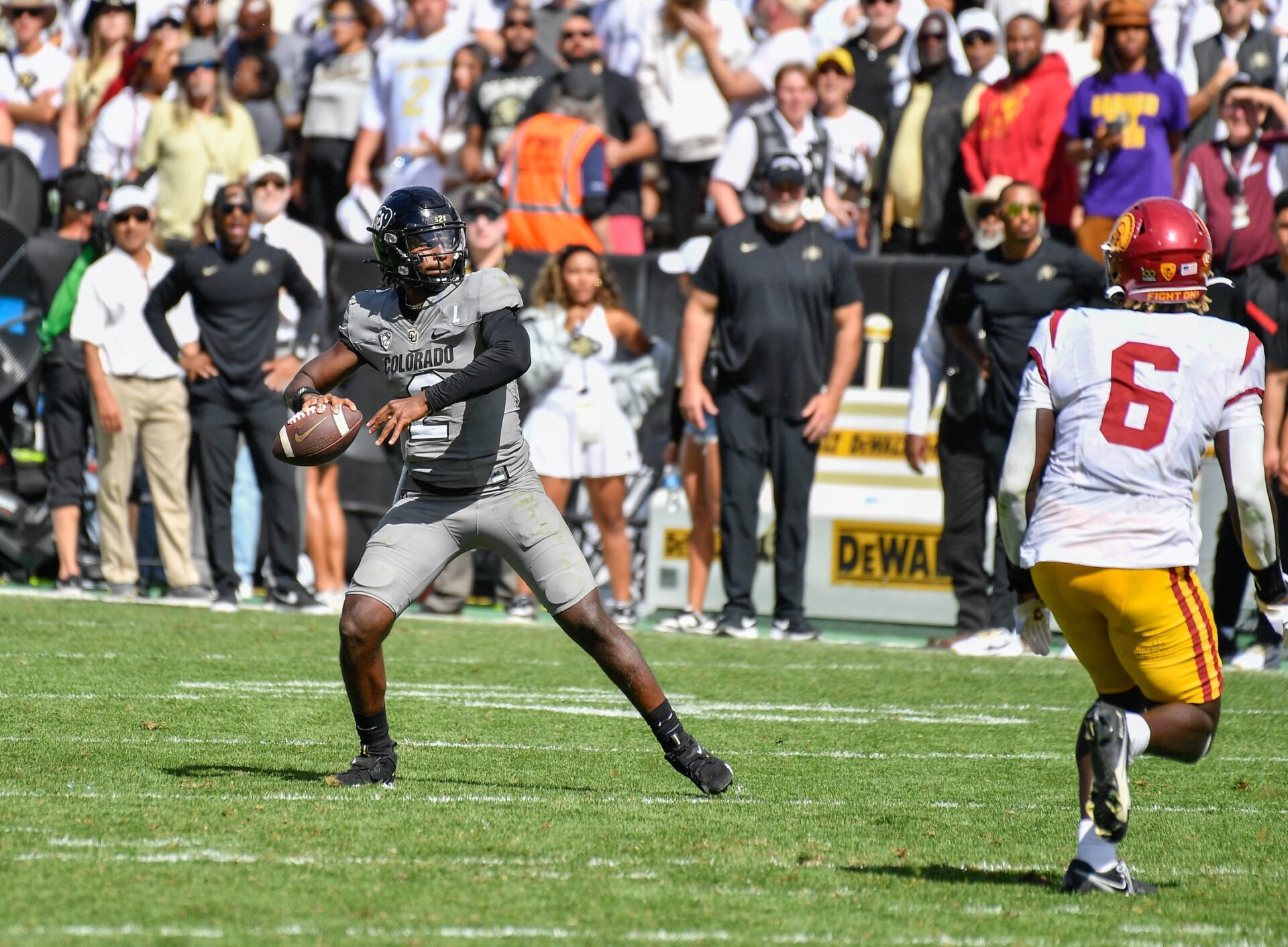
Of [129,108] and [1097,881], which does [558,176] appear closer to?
[129,108]

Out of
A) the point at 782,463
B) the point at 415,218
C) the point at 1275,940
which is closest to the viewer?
the point at 1275,940

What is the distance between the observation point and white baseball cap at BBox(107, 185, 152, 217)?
11.3 meters

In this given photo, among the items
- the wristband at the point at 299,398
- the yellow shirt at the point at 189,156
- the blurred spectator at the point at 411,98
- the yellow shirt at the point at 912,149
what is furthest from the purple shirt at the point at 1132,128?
the wristband at the point at 299,398

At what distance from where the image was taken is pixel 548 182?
12.5 meters

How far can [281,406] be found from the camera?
11250 mm

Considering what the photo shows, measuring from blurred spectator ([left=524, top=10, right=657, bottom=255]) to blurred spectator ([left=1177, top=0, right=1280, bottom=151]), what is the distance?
352cm

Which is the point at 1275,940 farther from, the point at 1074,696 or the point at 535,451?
the point at 535,451

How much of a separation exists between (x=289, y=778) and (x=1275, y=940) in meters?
3.03

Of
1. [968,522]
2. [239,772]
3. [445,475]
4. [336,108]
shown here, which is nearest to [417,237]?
[445,475]

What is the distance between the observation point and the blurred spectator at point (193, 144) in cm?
1299

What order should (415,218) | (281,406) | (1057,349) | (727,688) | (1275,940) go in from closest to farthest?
(1275,940) < (1057,349) < (415,218) < (727,688) < (281,406)

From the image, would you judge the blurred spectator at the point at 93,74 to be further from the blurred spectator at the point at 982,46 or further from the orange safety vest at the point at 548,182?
the blurred spectator at the point at 982,46

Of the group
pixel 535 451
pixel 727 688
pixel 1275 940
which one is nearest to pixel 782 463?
pixel 535 451

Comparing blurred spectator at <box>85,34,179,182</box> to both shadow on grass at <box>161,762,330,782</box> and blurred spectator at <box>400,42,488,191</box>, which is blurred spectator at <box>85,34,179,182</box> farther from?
shadow on grass at <box>161,762,330,782</box>
